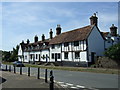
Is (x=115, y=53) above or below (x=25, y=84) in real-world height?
above

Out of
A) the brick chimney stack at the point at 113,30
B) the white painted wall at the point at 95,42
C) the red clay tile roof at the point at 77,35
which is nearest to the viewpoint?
the white painted wall at the point at 95,42

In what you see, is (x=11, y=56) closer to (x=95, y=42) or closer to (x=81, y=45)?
(x=81, y=45)

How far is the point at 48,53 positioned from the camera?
162 feet

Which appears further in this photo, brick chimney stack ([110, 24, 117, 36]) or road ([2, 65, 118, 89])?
brick chimney stack ([110, 24, 117, 36])

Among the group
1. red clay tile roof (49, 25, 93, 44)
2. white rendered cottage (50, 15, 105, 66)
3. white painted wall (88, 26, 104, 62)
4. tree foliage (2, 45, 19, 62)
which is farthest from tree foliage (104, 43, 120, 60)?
tree foliage (2, 45, 19, 62)

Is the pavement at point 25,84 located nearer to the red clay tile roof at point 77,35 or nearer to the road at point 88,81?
the road at point 88,81

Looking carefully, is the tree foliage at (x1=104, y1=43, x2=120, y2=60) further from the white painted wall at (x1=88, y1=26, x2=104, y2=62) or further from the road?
the road

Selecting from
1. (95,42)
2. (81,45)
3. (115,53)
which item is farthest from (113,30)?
(115,53)

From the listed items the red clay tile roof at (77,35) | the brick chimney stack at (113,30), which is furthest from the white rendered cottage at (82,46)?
the brick chimney stack at (113,30)

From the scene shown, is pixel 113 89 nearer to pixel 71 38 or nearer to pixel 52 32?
pixel 71 38

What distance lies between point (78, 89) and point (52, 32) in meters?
46.0

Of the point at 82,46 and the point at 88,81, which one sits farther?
the point at 82,46

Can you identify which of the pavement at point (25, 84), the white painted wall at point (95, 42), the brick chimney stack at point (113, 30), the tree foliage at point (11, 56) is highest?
the brick chimney stack at point (113, 30)

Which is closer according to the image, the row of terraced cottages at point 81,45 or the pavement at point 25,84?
the pavement at point 25,84
